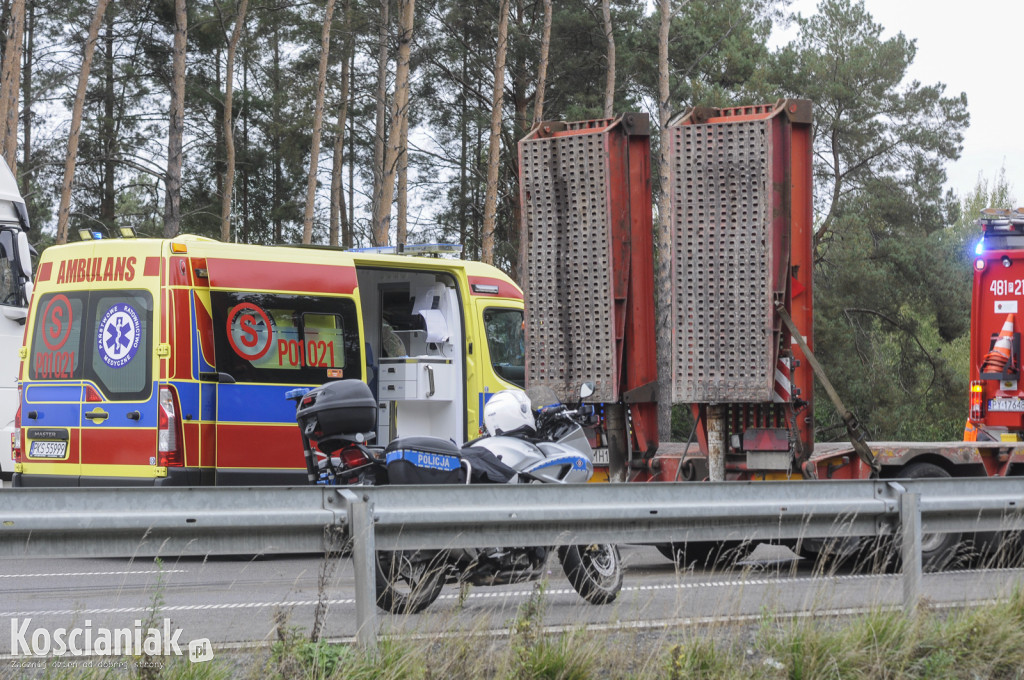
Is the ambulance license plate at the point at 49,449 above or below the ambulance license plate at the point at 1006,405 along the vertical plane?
below

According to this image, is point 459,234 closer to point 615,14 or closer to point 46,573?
point 615,14

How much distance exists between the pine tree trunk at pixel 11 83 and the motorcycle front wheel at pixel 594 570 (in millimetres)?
17962

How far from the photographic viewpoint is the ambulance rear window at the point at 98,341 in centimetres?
1055

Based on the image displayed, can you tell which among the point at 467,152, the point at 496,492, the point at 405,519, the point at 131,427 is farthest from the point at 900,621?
the point at 467,152

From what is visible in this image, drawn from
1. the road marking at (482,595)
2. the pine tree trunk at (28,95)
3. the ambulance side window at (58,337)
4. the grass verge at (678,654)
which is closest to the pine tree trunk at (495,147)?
the pine tree trunk at (28,95)

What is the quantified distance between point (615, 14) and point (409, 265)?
71.2 feet

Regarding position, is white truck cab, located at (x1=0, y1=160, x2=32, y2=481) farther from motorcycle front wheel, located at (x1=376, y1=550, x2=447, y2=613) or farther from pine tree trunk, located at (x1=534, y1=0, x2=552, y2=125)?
pine tree trunk, located at (x1=534, y1=0, x2=552, y2=125)

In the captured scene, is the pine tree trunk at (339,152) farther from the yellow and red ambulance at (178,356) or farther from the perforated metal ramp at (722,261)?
the perforated metal ramp at (722,261)

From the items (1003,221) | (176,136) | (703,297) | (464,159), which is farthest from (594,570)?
(464,159)

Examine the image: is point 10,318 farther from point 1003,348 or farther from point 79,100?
point 79,100

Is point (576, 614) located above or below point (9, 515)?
below

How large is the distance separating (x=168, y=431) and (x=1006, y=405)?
7.41 m

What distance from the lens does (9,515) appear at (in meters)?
4.29

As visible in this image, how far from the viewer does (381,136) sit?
3300cm
